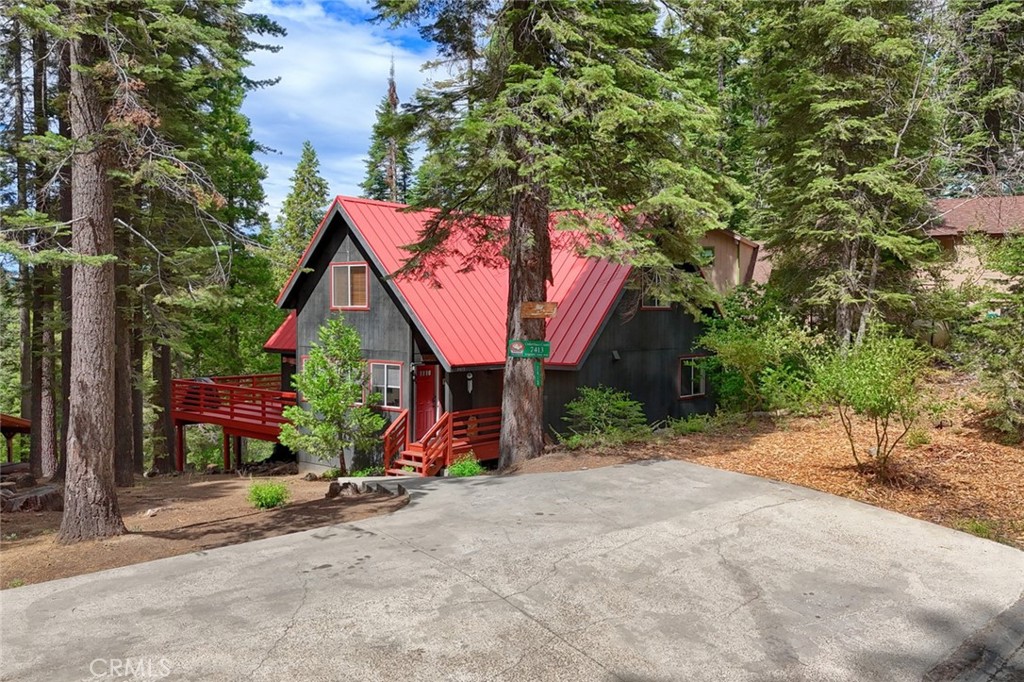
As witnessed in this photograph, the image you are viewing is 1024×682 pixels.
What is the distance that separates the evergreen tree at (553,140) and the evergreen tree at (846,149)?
5656 millimetres

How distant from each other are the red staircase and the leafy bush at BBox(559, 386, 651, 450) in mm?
2227

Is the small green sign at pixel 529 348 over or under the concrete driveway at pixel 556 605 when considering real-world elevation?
over

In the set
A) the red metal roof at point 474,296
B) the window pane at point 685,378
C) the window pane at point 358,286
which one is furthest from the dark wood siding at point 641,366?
the window pane at point 358,286

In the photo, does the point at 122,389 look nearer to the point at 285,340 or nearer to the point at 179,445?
the point at 285,340

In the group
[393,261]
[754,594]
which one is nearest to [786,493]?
[754,594]

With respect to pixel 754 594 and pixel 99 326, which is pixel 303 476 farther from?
pixel 754 594

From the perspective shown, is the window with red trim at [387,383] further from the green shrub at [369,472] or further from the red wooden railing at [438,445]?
the red wooden railing at [438,445]

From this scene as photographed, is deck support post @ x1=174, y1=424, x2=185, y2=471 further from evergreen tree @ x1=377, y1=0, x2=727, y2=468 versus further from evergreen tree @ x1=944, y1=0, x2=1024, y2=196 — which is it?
evergreen tree @ x1=944, y1=0, x2=1024, y2=196

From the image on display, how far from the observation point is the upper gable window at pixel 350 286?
18.0 metres

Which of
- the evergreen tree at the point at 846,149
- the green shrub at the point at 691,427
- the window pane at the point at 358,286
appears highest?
the evergreen tree at the point at 846,149

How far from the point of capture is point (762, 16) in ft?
59.1

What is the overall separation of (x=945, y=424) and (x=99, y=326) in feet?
50.3
